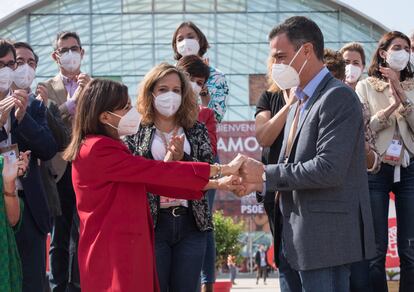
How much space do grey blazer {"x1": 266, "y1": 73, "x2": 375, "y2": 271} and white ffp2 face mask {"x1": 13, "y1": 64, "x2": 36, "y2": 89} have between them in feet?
8.56

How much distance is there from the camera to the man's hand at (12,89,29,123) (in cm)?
541

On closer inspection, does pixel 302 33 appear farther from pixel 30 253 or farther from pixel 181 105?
pixel 30 253

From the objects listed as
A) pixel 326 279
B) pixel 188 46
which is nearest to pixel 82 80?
pixel 188 46

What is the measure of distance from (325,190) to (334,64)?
1.86 meters

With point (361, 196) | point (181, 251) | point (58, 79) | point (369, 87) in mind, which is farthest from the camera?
point (58, 79)

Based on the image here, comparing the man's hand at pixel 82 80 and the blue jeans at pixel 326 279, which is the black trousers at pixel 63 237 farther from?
the blue jeans at pixel 326 279

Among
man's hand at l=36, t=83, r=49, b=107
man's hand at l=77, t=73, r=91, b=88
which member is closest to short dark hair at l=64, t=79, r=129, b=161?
man's hand at l=77, t=73, r=91, b=88

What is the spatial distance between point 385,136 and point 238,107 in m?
35.3

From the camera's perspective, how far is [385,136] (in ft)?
20.0

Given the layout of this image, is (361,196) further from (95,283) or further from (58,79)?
(58,79)

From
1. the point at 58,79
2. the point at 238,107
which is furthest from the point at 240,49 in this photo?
the point at 58,79

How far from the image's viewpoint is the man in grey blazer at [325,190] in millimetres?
4172

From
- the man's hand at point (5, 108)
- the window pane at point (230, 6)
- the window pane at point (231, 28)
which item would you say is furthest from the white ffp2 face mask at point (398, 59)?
the window pane at point (230, 6)

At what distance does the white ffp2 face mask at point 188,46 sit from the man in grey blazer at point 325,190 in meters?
2.46
